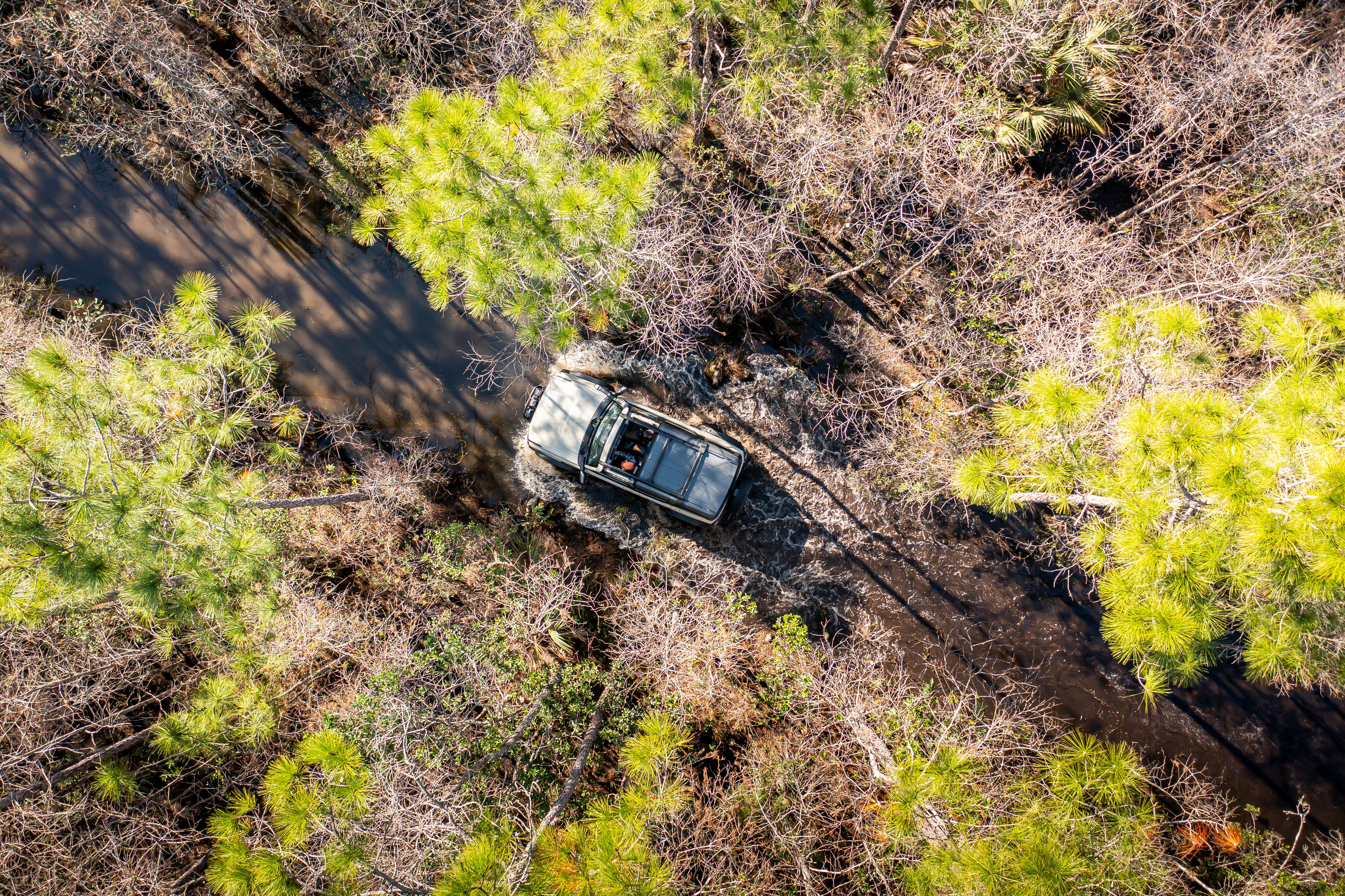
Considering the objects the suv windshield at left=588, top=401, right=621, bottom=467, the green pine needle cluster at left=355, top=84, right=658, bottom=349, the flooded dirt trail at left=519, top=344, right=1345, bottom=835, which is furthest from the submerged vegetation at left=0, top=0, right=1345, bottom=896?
the suv windshield at left=588, top=401, right=621, bottom=467

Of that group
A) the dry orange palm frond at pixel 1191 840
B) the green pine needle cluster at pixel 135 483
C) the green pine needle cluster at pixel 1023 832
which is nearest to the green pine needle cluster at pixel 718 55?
the green pine needle cluster at pixel 135 483

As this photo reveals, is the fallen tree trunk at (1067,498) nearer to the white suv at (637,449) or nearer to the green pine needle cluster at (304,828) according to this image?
the white suv at (637,449)

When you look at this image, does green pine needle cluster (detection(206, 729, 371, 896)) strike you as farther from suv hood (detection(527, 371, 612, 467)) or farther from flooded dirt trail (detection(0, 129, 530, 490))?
flooded dirt trail (detection(0, 129, 530, 490))

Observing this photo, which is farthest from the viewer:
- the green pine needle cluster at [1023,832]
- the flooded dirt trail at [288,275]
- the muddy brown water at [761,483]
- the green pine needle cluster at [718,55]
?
the flooded dirt trail at [288,275]

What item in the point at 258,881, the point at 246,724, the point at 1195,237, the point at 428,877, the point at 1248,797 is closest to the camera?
the point at 258,881

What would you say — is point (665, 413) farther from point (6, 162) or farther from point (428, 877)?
point (6, 162)

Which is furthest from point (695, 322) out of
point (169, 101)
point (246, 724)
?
point (169, 101)

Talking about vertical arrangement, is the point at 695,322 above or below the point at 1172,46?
below
